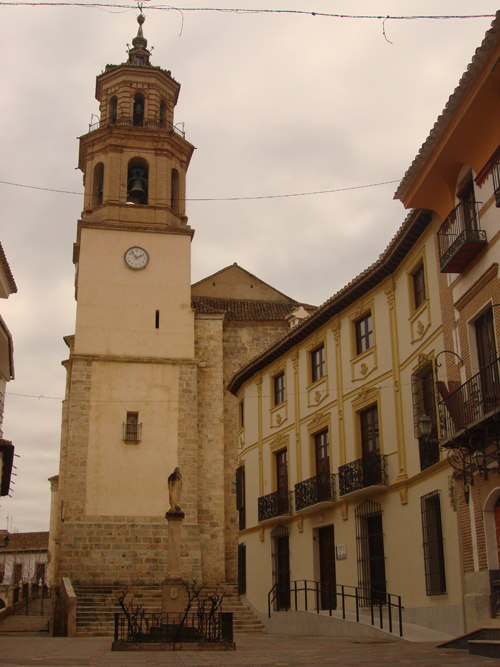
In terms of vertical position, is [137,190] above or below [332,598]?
above

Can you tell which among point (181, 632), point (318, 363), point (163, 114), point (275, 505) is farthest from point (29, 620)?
point (181, 632)

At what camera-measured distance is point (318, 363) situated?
21.0 metres

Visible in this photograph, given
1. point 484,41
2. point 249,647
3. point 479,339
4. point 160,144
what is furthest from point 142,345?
point 484,41

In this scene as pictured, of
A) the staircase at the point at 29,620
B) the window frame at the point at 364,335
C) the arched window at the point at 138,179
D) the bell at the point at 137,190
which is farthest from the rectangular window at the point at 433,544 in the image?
the arched window at the point at 138,179

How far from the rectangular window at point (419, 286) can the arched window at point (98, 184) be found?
1935cm

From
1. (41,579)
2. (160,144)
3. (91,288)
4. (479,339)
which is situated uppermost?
(160,144)

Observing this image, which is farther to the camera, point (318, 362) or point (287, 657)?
point (318, 362)

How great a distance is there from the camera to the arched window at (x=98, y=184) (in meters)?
32.6

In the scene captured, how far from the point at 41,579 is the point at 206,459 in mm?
41364

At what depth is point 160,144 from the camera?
1289 inches

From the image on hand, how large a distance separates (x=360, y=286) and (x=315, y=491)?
523 cm

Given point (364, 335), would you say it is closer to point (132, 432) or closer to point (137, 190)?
point (132, 432)

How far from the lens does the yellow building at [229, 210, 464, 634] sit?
1475 centimetres

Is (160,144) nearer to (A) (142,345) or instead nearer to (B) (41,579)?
(A) (142,345)
